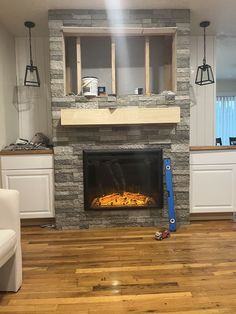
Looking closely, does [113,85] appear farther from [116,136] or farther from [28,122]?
[28,122]

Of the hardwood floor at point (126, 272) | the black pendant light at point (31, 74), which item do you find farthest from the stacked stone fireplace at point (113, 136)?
the black pendant light at point (31, 74)

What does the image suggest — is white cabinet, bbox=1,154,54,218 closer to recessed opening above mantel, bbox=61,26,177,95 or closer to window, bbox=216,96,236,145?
recessed opening above mantel, bbox=61,26,177,95

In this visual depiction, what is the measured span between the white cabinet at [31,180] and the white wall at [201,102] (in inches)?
77.9

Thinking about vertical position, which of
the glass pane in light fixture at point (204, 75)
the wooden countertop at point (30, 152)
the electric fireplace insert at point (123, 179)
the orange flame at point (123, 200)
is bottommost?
the orange flame at point (123, 200)

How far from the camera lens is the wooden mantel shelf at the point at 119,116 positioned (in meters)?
3.00

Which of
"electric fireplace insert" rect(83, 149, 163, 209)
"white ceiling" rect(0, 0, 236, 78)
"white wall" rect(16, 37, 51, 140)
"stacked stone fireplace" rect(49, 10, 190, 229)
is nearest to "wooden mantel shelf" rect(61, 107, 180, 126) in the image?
"stacked stone fireplace" rect(49, 10, 190, 229)

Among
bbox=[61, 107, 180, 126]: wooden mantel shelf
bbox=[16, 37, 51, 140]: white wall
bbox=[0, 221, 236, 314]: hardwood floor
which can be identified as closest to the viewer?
bbox=[0, 221, 236, 314]: hardwood floor

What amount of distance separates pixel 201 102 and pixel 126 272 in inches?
101

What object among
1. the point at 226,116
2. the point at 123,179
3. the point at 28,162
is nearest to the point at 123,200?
the point at 123,179

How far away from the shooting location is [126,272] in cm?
221

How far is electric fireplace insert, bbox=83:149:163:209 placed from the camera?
3.21 metres

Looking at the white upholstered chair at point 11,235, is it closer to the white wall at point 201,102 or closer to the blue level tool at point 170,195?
the blue level tool at point 170,195

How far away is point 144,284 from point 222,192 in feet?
5.70

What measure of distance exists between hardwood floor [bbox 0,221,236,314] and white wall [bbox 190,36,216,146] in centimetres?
133
